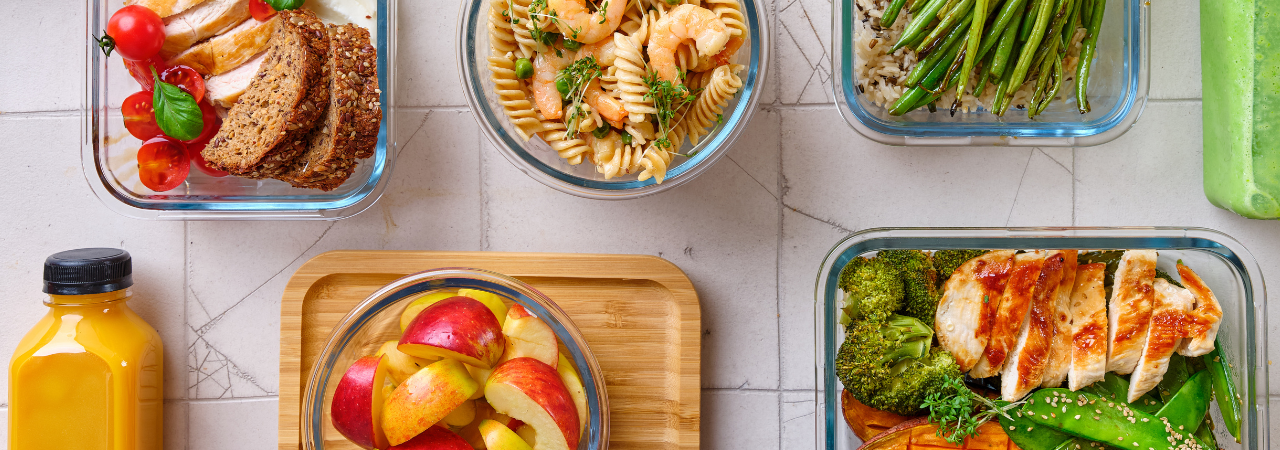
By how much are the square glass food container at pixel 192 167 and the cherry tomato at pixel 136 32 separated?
114mm

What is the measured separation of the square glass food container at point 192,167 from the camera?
4.56ft

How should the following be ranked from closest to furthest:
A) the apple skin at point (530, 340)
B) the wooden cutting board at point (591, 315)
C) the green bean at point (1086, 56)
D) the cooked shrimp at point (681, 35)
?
1. the cooked shrimp at point (681, 35)
2. the apple skin at point (530, 340)
3. the green bean at point (1086, 56)
4. the wooden cutting board at point (591, 315)

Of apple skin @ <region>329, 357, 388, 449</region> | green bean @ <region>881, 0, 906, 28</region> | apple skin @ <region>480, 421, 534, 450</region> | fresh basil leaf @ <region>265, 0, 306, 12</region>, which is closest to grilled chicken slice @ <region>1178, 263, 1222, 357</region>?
green bean @ <region>881, 0, 906, 28</region>

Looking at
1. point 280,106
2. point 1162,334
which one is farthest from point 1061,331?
point 280,106

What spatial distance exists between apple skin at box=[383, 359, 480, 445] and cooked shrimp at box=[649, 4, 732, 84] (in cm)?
62

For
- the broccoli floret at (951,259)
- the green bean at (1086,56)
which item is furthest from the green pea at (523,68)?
the green bean at (1086,56)

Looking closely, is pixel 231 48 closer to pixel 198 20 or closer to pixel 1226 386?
pixel 198 20

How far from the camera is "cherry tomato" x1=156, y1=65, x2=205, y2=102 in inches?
53.0

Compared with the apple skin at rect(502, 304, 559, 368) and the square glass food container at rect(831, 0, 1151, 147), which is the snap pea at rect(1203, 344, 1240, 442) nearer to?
the square glass food container at rect(831, 0, 1151, 147)

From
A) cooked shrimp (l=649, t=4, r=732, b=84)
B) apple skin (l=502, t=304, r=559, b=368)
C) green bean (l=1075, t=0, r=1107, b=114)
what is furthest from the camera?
green bean (l=1075, t=0, r=1107, b=114)

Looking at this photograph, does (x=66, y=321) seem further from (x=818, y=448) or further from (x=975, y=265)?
(x=975, y=265)

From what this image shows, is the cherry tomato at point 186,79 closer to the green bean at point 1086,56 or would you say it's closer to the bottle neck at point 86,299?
the bottle neck at point 86,299

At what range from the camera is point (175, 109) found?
1307 mm

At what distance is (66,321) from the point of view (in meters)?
1.40
